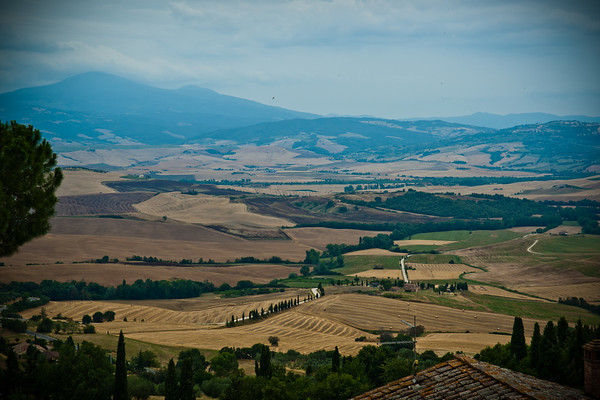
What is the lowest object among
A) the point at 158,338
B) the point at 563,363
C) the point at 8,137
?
the point at 158,338

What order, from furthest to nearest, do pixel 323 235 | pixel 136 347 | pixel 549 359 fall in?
pixel 323 235, pixel 136 347, pixel 549 359

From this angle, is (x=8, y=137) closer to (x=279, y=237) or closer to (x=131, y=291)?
(x=131, y=291)

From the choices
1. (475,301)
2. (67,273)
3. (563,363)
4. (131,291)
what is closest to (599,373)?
(563,363)

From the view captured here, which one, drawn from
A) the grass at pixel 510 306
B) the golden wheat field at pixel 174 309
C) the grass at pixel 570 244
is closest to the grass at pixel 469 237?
the grass at pixel 570 244

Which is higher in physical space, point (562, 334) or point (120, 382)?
point (562, 334)

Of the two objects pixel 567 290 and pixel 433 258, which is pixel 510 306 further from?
pixel 433 258

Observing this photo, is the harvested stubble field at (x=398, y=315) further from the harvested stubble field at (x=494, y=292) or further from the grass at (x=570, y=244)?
the grass at (x=570, y=244)

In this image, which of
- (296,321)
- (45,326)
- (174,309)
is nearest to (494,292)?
(296,321)
